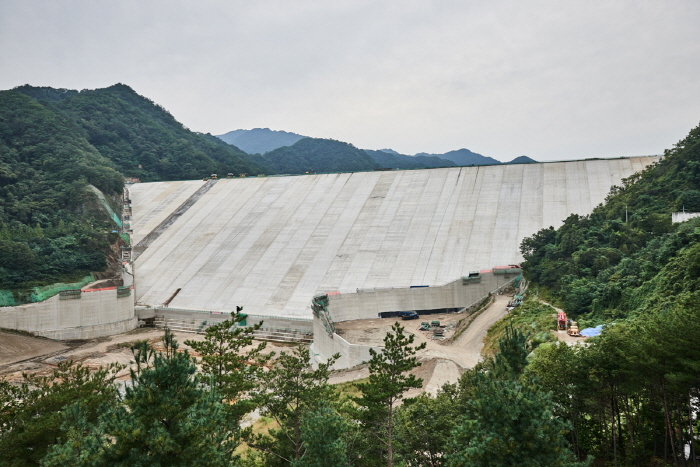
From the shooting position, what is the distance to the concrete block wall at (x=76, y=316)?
114 ft

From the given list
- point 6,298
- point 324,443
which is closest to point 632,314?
point 324,443

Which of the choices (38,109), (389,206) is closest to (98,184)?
(38,109)

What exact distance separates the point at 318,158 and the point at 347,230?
239 ft

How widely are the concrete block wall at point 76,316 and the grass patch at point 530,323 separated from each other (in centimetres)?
2916

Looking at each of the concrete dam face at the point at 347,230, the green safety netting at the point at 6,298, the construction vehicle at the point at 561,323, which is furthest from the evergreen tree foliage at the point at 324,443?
the green safety netting at the point at 6,298

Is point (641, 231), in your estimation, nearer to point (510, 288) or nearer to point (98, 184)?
point (510, 288)

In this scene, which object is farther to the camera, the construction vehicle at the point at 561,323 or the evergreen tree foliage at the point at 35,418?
the construction vehicle at the point at 561,323

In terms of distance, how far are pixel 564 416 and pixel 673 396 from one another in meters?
3.03

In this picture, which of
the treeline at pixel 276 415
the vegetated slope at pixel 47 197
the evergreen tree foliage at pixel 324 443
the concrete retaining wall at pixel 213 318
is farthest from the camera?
the vegetated slope at pixel 47 197

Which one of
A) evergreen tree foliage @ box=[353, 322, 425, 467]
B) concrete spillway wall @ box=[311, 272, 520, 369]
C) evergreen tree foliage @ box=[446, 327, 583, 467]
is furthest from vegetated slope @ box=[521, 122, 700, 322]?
evergreen tree foliage @ box=[446, 327, 583, 467]

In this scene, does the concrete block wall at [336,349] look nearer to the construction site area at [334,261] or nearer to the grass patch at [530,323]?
the construction site area at [334,261]

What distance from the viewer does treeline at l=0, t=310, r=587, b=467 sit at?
854 centimetres

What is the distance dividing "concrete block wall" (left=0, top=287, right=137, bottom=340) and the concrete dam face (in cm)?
473

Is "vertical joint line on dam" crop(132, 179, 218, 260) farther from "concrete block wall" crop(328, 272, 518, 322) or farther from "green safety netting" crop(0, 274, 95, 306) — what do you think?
"concrete block wall" crop(328, 272, 518, 322)
